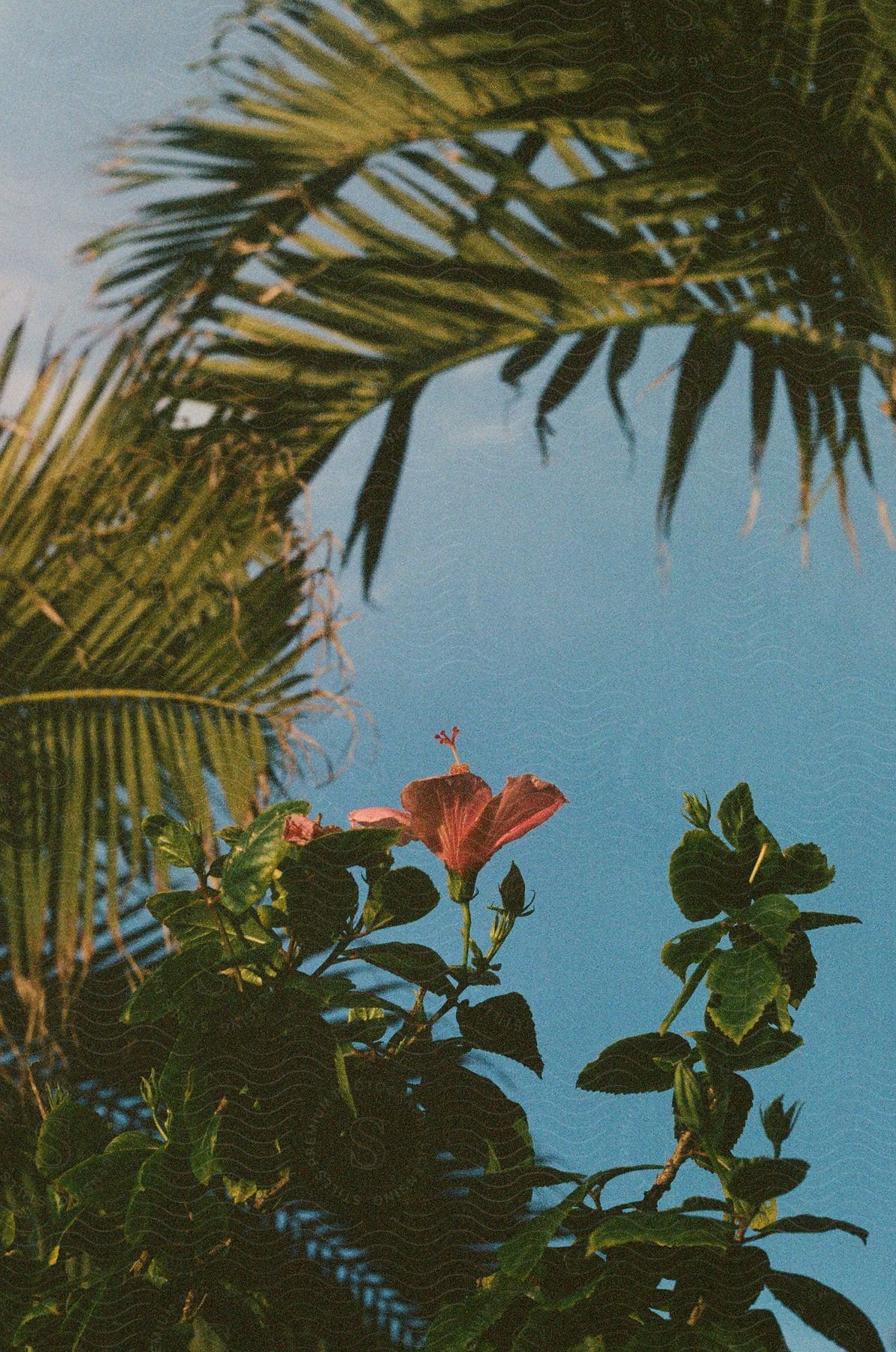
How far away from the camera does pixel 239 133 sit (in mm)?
1258

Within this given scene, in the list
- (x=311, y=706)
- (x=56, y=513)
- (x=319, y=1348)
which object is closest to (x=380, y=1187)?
(x=319, y=1348)

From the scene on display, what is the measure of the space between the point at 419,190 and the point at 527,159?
0.15 m

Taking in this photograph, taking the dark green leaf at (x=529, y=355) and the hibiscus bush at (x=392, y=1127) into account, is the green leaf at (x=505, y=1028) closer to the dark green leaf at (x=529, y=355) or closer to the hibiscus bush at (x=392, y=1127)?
the hibiscus bush at (x=392, y=1127)

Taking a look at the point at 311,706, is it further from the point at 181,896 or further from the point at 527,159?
the point at 527,159

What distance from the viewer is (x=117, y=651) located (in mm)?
990

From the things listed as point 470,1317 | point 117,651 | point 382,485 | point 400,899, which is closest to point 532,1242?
point 470,1317

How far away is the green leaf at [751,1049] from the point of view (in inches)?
14.0

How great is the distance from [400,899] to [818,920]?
0.15 metres

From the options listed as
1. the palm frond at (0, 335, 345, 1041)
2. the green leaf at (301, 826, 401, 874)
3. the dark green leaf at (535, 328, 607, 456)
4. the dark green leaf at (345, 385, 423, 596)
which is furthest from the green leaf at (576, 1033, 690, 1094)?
the dark green leaf at (535, 328, 607, 456)

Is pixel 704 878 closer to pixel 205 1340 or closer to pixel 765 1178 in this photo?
pixel 765 1178

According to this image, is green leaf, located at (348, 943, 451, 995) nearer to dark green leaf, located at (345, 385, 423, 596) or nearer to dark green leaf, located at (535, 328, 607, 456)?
dark green leaf, located at (345, 385, 423, 596)

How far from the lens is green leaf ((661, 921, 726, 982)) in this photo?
1.20 ft

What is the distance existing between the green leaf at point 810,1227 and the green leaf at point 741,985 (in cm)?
5

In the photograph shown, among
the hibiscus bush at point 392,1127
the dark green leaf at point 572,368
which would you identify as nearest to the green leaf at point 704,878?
the hibiscus bush at point 392,1127
